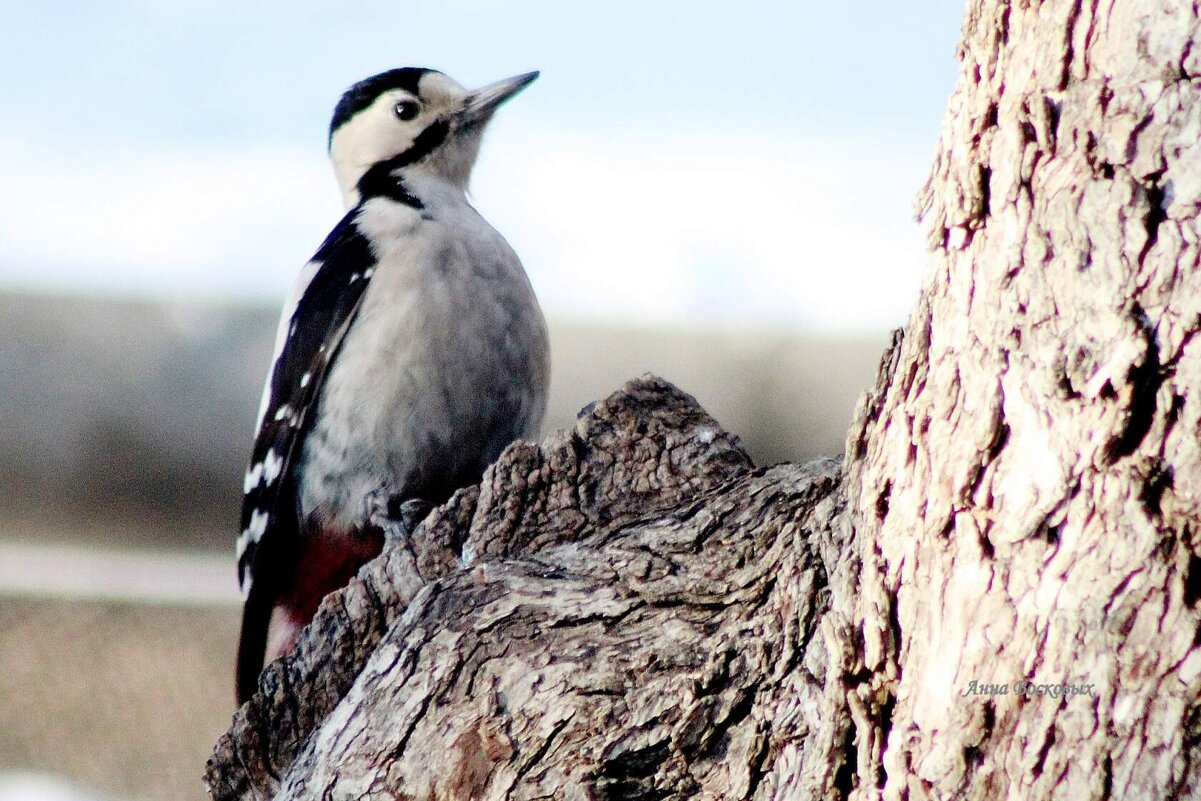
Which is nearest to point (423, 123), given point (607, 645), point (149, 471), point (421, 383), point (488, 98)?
point (488, 98)

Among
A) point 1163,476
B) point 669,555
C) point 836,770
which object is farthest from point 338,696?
point 1163,476

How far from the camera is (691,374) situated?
4.05m

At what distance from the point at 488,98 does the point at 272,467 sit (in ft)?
4.14

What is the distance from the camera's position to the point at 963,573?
1.41 m

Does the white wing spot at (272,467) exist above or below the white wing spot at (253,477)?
above

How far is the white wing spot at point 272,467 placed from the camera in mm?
3463

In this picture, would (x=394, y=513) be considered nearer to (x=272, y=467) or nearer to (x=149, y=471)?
(x=272, y=467)

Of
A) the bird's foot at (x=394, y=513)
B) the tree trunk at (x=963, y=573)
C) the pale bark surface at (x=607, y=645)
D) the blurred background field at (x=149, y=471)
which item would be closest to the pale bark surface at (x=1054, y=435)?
the tree trunk at (x=963, y=573)

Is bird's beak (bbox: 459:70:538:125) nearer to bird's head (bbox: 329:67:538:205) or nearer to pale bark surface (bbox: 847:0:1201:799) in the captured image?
bird's head (bbox: 329:67:538:205)

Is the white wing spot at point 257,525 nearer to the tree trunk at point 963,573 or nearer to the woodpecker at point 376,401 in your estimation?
the woodpecker at point 376,401

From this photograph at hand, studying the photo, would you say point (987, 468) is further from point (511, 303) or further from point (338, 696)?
point (511, 303)

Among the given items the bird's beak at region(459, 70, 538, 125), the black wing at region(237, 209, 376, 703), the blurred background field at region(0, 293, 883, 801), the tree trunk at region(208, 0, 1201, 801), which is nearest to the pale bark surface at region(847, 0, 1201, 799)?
the tree trunk at region(208, 0, 1201, 801)

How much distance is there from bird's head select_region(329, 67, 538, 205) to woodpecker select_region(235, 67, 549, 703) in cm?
47

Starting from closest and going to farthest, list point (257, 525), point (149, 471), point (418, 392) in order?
point (418, 392) → point (257, 525) → point (149, 471)
